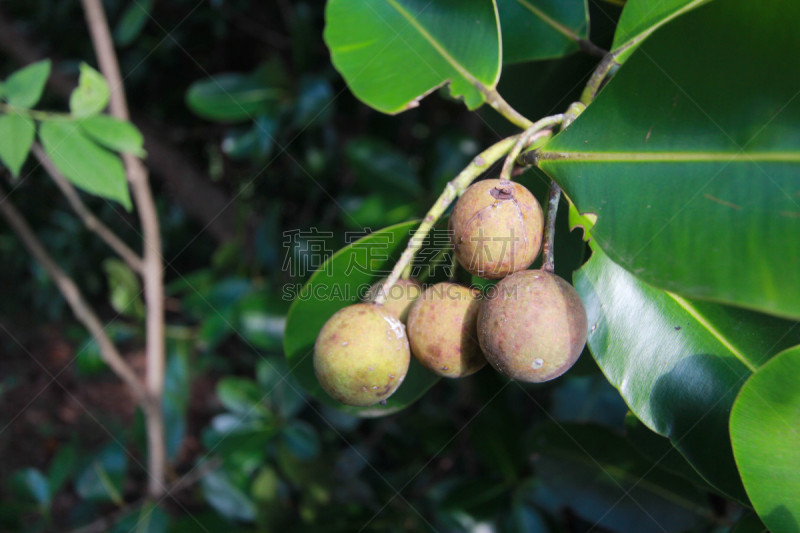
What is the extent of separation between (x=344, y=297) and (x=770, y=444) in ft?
1.94

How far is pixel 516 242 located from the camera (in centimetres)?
68

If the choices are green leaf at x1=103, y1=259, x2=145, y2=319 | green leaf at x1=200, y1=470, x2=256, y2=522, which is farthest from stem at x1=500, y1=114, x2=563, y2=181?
green leaf at x1=103, y1=259, x2=145, y2=319

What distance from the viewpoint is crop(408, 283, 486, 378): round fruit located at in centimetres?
73

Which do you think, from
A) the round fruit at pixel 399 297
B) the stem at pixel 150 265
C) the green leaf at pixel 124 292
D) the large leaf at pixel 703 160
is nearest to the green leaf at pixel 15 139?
the stem at pixel 150 265

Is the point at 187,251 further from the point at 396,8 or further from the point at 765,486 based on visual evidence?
the point at 765,486

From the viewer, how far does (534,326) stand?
2.17 feet

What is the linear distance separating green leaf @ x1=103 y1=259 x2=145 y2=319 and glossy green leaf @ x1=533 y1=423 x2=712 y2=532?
1.57 meters

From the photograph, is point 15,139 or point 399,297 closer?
point 399,297

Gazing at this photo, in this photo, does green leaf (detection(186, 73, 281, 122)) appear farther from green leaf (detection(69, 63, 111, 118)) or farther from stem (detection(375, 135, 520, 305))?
stem (detection(375, 135, 520, 305))

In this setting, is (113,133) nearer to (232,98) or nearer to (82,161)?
(82,161)

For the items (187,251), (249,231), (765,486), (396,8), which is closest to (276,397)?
(249,231)

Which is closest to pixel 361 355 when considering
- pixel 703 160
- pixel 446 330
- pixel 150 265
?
pixel 446 330

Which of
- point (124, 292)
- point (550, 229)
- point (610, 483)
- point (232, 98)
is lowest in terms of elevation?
point (124, 292)

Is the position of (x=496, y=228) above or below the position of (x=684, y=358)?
above
